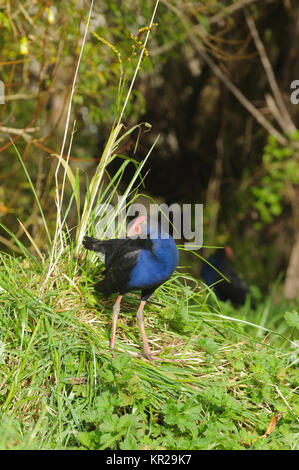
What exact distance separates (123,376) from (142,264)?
0.51 m

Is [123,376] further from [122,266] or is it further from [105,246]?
[105,246]

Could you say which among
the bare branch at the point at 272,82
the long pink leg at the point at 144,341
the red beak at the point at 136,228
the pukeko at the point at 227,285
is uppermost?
the bare branch at the point at 272,82

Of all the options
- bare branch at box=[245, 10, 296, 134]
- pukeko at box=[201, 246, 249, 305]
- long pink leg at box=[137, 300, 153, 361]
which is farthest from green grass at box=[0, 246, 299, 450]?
bare branch at box=[245, 10, 296, 134]

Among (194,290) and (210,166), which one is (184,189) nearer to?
(210,166)

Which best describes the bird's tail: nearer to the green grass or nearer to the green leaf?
the green grass

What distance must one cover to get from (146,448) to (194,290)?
3.66 feet

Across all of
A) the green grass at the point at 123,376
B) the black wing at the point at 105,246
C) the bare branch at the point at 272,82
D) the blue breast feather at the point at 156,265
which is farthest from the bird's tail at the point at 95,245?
the bare branch at the point at 272,82

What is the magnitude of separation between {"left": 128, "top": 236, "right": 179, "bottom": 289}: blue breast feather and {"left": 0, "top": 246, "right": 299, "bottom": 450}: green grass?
0.32 metres

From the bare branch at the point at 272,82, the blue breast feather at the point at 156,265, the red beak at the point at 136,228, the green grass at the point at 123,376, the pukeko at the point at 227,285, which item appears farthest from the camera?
the bare branch at the point at 272,82

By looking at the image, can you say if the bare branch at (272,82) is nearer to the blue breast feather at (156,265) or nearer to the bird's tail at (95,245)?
the bird's tail at (95,245)

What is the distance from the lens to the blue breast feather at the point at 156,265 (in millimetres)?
2102

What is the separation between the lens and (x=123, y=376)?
1.89 m

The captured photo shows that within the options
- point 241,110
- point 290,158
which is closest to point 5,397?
point 290,158

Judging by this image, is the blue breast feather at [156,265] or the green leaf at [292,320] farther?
the green leaf at [292,320]
